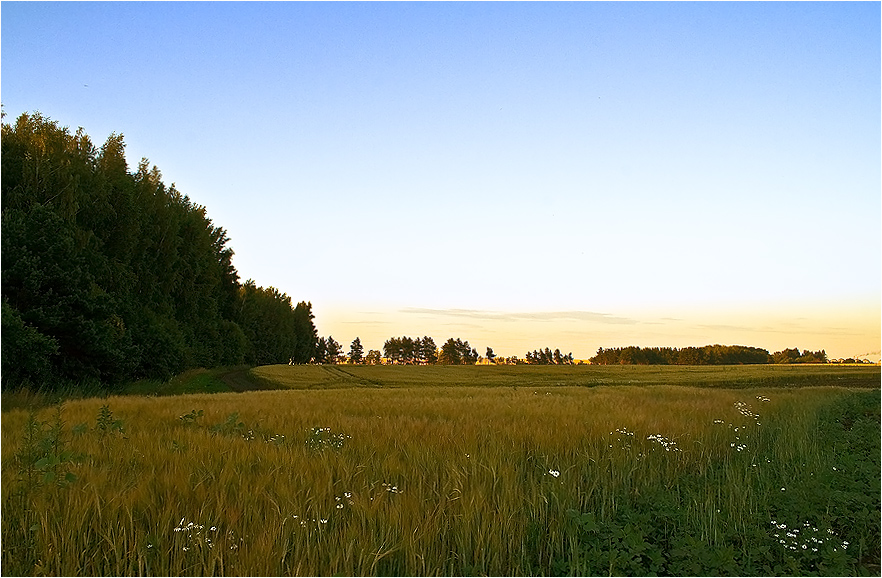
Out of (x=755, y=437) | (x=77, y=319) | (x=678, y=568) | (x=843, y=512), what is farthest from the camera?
(x=77, y=319)

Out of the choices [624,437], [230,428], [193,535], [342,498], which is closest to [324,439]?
[230,428]

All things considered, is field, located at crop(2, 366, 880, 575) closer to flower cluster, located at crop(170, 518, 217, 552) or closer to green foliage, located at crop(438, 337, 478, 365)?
flower cluster, located at crop(170, 518, 217, 552)

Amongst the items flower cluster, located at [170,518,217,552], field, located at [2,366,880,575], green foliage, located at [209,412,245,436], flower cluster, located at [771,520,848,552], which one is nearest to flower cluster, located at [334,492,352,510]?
field, located at [2,366,880,575]

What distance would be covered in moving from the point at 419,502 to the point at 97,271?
2760 centimetres

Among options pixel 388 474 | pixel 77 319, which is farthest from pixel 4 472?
pixel 77 319

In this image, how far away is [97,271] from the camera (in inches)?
1056

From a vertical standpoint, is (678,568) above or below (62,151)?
below

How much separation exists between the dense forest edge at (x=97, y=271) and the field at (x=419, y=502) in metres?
15.4

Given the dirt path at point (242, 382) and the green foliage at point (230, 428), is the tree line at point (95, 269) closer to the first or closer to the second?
the dirt path at point (242, 382)

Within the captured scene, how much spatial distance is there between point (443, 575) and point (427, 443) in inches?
126

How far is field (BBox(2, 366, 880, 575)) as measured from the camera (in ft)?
12.5

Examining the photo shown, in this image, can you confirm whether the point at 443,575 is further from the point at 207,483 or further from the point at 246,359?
the point at 246,359

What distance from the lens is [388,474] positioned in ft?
18.1

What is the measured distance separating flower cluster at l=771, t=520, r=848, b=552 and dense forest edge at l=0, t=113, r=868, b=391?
21285mm
